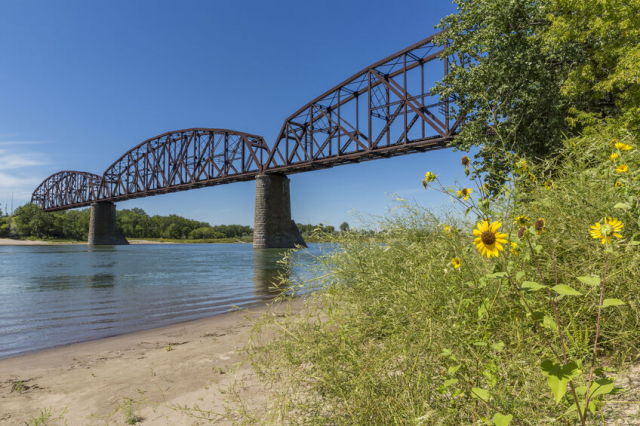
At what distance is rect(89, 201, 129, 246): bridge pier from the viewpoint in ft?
321

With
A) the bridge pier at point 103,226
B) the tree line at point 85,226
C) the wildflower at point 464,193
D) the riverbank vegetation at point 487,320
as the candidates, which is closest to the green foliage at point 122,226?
the tree line at point 85,226

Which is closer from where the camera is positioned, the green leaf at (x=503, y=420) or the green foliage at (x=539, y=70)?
the green leaf at (x=503, y=420)

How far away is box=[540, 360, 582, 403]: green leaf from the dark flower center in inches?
22.9

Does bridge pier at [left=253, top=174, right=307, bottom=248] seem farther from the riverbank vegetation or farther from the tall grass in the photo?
the tall grass

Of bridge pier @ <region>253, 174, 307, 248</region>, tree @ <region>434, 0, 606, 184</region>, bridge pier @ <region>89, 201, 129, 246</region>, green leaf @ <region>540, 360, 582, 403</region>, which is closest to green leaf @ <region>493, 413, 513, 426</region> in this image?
green leaf @ <region>540, 360, 582, 403</region>

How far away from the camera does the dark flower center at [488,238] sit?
1.78 m

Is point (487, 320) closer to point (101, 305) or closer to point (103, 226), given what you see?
point (101, 305)

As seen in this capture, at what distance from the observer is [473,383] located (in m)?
1.97

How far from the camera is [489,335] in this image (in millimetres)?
2289

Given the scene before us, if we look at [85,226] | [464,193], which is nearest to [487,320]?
[464,193]

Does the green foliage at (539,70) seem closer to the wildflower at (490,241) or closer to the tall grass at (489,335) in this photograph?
the tall grass at (489,335)

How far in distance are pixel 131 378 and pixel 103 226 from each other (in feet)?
368

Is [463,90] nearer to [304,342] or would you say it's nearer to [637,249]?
[637,249]

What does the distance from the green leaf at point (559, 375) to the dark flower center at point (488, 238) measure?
0.58 m
